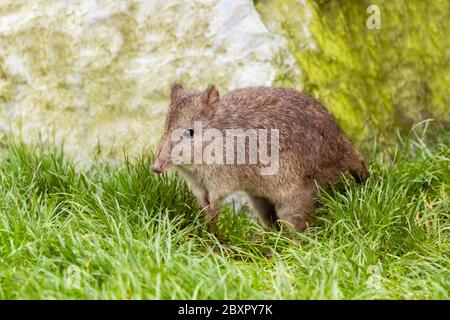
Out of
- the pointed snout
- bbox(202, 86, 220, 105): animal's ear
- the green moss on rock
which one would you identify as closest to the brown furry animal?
bbox(202, 86, 220, 105): animal's ear

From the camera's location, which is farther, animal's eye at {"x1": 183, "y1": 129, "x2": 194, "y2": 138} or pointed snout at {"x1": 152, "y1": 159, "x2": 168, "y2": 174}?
animal's eye at {"x1": 183, "y1": 129, "x2": 194, "y2": 138}

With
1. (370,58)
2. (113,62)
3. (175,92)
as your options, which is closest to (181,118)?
(175,92)

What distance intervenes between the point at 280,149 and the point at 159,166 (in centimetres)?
90

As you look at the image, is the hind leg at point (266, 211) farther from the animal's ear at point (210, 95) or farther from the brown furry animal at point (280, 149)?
the animal's ear at point (210, 95)

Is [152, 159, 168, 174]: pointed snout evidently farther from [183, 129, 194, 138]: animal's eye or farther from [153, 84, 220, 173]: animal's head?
[183, 129, 194, 138]: animal's eye

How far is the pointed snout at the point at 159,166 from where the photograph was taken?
5.94 m

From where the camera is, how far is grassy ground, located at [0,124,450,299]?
15.7ft

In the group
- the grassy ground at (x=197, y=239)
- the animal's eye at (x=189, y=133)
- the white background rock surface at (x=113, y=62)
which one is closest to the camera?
the grassy ground at (x=197, y=239)

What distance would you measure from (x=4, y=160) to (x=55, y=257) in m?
1.79

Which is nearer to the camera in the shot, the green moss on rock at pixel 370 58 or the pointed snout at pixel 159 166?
the pointed snout at pixel 159 166

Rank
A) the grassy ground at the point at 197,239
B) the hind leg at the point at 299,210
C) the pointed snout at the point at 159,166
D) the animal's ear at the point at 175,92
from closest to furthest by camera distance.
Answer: the grassy ground at the point at 197,239
the pointed snout at the point at 159,166
the animal's ear at the point at 175,92
the hind leg at the point at 299,210


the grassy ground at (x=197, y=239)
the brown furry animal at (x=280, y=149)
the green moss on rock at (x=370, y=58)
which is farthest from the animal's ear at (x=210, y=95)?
the green moss on rock at (x=370, y=58)

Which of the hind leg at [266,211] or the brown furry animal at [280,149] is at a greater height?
the brown furry animal at [280,149]

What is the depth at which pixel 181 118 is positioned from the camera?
20.0ft
